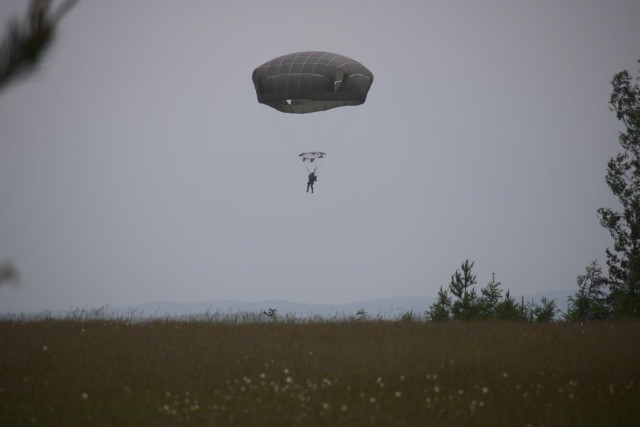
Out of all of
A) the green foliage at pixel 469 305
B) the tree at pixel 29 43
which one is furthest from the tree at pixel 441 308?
the tree at pixel 29 43

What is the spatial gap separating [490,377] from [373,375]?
223 centimetres

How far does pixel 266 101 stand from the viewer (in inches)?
1337

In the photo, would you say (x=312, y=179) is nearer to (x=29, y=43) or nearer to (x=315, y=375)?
(x=315, y=375)

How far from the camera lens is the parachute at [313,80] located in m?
31.9

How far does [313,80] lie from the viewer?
31766mm

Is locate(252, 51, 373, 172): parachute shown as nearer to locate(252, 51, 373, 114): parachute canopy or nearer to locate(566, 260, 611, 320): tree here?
locate(252, 51, 373, 114): parachute canopy

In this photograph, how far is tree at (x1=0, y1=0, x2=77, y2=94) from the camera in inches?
187

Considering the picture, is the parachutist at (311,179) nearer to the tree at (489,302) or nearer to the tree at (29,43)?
the tree at (489,302)

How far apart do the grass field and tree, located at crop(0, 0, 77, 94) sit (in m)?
7.77

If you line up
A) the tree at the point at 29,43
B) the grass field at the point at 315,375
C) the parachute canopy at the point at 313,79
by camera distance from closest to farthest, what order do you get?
1. the tree at the point at 29,43
2. the grass field at the point at 315,375
3. the parachute canopy at the point at 313,79

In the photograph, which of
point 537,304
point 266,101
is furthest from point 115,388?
point 266,101

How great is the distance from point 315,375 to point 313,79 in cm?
1951

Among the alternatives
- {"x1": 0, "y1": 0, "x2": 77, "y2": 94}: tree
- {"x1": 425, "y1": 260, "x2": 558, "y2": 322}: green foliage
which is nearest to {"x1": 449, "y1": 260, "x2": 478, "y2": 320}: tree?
{"x1": 425, "y1": 260, "x2": 558, "y2": 322}: green foliage

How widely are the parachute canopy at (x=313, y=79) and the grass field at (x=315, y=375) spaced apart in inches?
555
